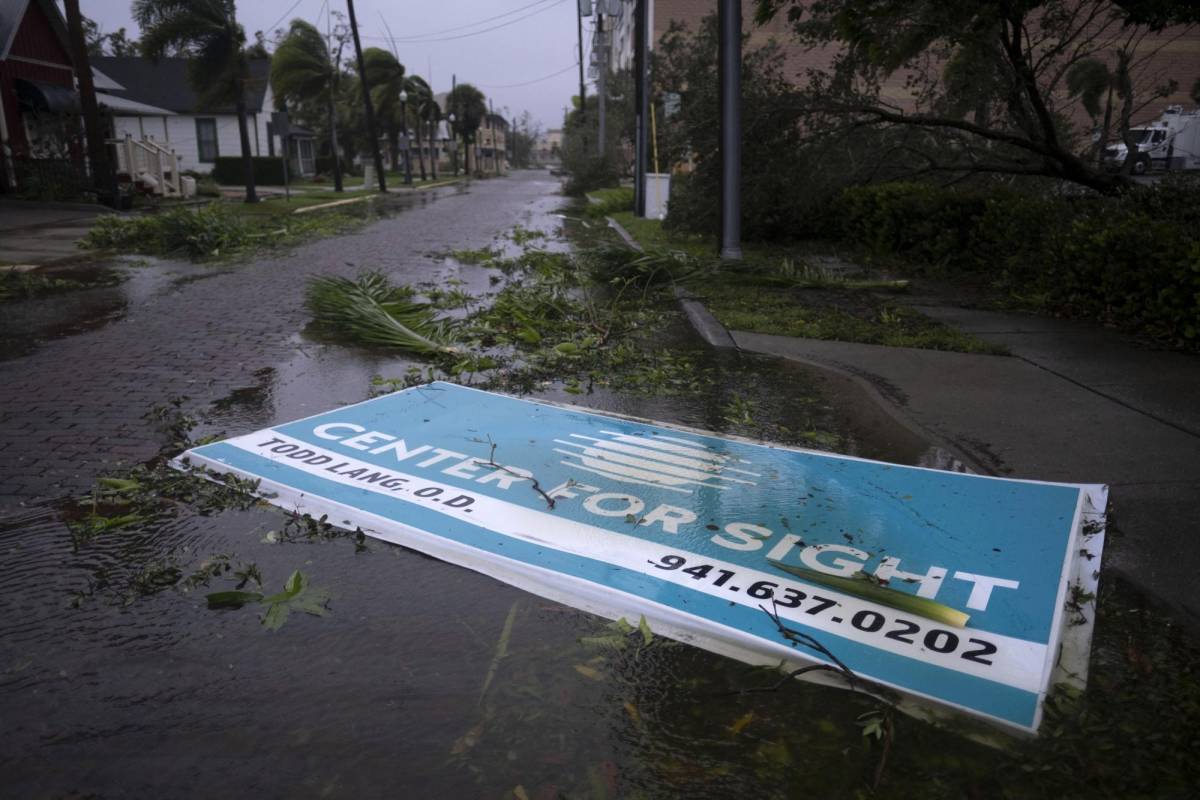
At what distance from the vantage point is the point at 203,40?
2734 centimetres

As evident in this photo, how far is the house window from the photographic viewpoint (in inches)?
1852

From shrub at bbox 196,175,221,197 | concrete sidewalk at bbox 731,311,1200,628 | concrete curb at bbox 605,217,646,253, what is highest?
shrub at bbox 196,175,221,197

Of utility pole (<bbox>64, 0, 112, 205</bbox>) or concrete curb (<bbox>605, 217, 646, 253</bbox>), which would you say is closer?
concrete curb (<bbox>605, 217, 646, 253</bbox>)

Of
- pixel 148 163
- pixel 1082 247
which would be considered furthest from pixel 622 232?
pixel 148 163

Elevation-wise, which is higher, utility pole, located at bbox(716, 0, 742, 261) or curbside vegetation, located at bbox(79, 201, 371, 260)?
utility pole, located at bbox(716, 0, 742, 261)

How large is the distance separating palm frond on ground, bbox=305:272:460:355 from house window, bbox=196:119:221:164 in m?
43.3

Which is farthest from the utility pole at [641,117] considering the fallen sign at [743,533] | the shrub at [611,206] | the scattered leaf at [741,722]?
the scattered leaf at [741,722]

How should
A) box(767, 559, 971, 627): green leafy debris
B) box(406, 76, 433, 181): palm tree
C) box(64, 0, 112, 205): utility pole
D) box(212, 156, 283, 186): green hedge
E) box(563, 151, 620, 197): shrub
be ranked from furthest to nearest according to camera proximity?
box(406, 76, 433, 181): palm tree, box(212, 156, 283, 186): green hedge, box(563, 151, 620, 197): shrub, box(64, 0, 112, 205): utility pole, box(767, 559, 971, 627): green leafy debris

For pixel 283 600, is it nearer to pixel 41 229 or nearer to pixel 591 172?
pixel 41 229

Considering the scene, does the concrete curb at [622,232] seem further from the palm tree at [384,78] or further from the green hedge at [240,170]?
the palm tree at [384,78]

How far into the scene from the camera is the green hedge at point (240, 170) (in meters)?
45.9

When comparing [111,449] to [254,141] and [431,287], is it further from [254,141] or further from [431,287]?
[254,141]

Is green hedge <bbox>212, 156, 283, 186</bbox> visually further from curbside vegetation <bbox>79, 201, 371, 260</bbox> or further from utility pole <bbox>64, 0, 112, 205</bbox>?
curbside vegetation <bbox>79, 201, 371, 260</bbox>

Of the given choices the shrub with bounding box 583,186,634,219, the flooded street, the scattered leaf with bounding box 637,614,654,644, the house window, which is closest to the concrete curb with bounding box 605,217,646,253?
the shrub with bounding box 583,186,634,219
